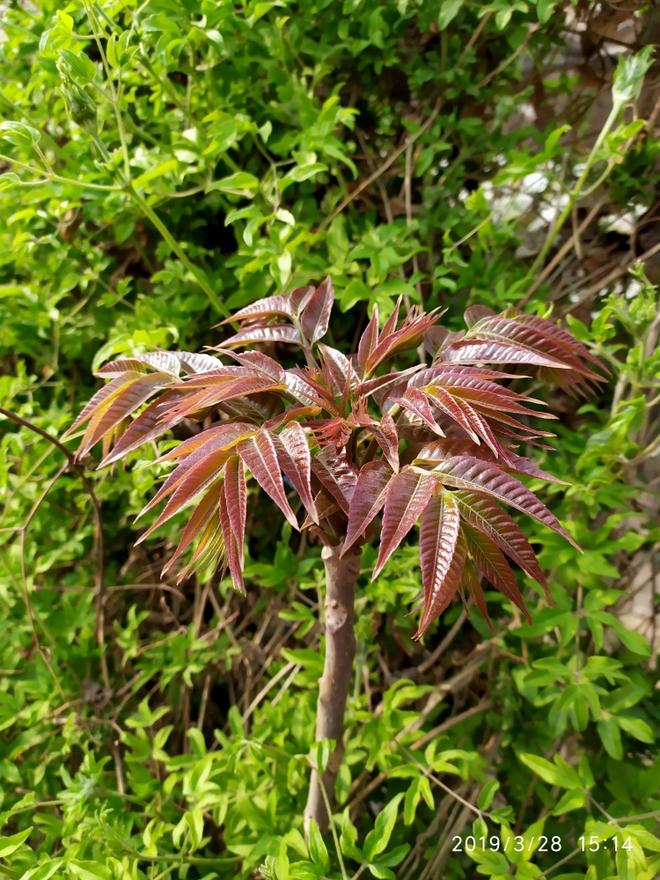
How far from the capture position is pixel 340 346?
1.31 metres

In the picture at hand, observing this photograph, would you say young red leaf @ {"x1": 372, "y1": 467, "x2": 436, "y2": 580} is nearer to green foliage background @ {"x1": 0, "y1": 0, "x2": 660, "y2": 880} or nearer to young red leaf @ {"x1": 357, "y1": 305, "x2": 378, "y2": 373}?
young red leaf @ {"x1": 357, "y1": 305, "x2": 378, "y2": 373}

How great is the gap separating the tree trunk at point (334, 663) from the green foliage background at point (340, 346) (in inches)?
1.9

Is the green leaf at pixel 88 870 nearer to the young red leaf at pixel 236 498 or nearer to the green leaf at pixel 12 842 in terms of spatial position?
the green leaf at pixel 12 842

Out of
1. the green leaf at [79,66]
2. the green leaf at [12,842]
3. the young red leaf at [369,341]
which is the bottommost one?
the green leaf at [12,842]

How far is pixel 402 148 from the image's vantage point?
125 cm

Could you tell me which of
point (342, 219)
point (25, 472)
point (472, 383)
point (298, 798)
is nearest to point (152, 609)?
point (25, 472)

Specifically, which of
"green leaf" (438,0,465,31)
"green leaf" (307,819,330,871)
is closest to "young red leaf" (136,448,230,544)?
"green leaf" (307,819,330,871)

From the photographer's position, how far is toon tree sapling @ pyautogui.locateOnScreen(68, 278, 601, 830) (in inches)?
22.1

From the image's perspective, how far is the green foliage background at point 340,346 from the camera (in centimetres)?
99

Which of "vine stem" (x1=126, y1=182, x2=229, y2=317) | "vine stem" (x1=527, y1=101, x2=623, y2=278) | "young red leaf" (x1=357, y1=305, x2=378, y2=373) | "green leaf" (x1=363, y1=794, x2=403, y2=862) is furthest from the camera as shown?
"vine stem" (x1=527, y1=101, x2=623, y2=278)

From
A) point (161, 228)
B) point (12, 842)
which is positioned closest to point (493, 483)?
point (161, 228)

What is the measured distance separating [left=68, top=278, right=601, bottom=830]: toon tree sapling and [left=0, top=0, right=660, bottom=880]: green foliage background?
29 centimetres

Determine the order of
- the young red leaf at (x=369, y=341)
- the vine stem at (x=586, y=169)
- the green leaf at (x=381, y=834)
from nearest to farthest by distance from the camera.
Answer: the young red leaf at (x=369, y=341) < the green leaf at (x=381, y=834) < the vine stem at (x=586, y=169)
